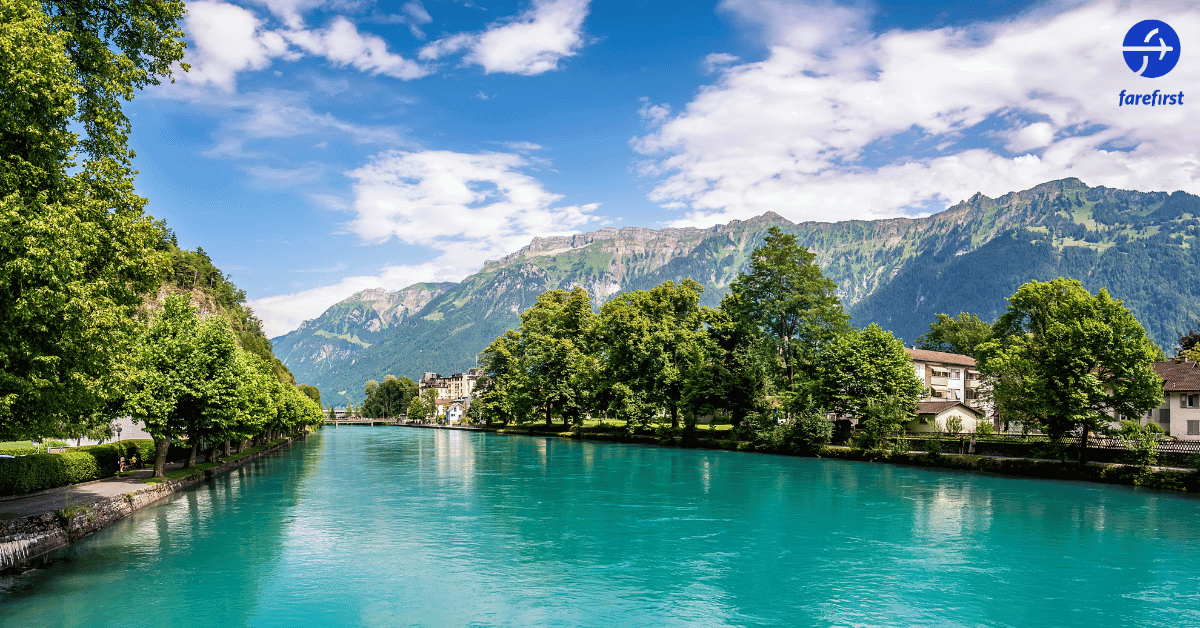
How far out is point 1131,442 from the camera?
140 ft

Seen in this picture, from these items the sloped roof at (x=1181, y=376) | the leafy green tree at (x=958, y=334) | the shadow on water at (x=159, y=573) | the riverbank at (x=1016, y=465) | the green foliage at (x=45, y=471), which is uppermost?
the leafy green tree at (x=958, y=334)

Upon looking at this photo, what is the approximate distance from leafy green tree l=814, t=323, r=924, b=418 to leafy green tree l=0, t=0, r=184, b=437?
181 ft

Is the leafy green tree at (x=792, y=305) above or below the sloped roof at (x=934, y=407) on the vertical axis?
above

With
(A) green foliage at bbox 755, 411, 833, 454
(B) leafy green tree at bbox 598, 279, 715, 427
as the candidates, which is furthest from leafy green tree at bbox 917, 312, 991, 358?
(A) green foliage at bbox 755, 411, 833, 454

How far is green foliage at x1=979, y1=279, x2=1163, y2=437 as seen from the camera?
4334 centimetres

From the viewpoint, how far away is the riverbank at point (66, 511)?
21.4 meters

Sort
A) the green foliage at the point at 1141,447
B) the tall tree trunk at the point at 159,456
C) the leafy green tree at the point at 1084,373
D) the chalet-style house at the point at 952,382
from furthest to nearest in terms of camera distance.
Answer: the chalet-style house at the point at 952,382, the leafy green tree at the point at 1084,373, the green foliage at the point at 1141,447, the tall tree trunk at the point at 159,456

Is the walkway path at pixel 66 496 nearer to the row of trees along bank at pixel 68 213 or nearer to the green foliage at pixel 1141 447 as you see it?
the row of trees along bank at pixel 68 213

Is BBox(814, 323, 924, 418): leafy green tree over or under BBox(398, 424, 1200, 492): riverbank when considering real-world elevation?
over

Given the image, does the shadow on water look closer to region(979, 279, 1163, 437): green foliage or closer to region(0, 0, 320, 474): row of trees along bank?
Result: region(0, 0, 320, 474): row of trees along bank

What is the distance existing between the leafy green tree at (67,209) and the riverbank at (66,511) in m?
5.43

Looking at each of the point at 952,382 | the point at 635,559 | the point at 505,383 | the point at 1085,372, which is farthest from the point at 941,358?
the point at 635,559

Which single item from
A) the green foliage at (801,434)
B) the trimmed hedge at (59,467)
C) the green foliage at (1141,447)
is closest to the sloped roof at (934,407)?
the green foliage at (801,434)

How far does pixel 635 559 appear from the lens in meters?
23.5
